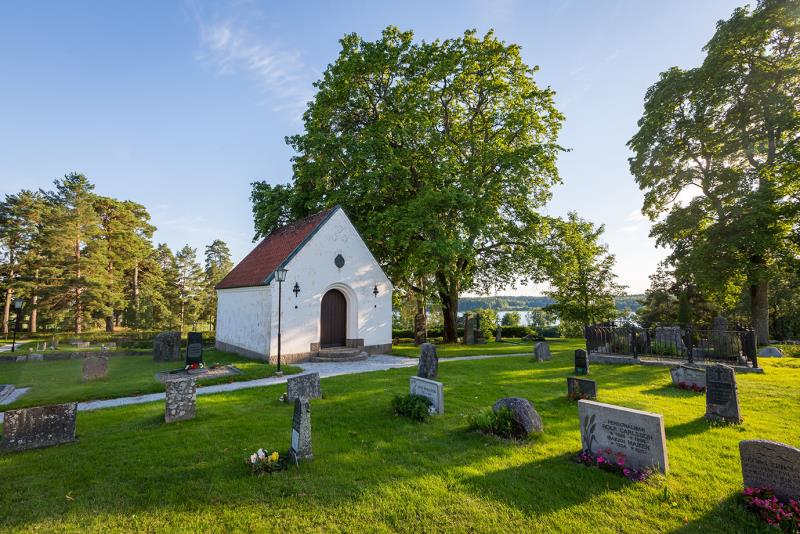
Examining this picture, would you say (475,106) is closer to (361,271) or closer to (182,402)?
(361,271)

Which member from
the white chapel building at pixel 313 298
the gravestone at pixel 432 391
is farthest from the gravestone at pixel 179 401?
the white chapel building at pixel 313 298

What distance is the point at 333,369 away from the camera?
14.7 meters

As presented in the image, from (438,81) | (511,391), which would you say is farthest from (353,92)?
(511,391)

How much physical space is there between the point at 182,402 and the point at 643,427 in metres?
8.54

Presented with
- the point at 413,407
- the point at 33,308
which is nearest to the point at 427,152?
the point at 413,407

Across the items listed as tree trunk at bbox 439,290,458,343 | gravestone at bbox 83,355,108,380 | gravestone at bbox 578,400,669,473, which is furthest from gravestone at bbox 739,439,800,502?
tree trunk at bbox 439,290,458,343

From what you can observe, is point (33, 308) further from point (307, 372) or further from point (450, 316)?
point (450, 316)

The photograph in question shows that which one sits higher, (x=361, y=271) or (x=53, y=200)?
(x=53, y=200)

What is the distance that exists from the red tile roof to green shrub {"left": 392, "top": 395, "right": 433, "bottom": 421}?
34.0 feet

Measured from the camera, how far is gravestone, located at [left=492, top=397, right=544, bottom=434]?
21.7 ft

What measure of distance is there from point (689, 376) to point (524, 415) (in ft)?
22.9

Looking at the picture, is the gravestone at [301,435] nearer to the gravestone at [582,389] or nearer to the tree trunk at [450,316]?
the gravestone at [582,389]

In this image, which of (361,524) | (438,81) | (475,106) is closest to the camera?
(361,524)

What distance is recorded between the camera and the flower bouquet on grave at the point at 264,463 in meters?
5.30
